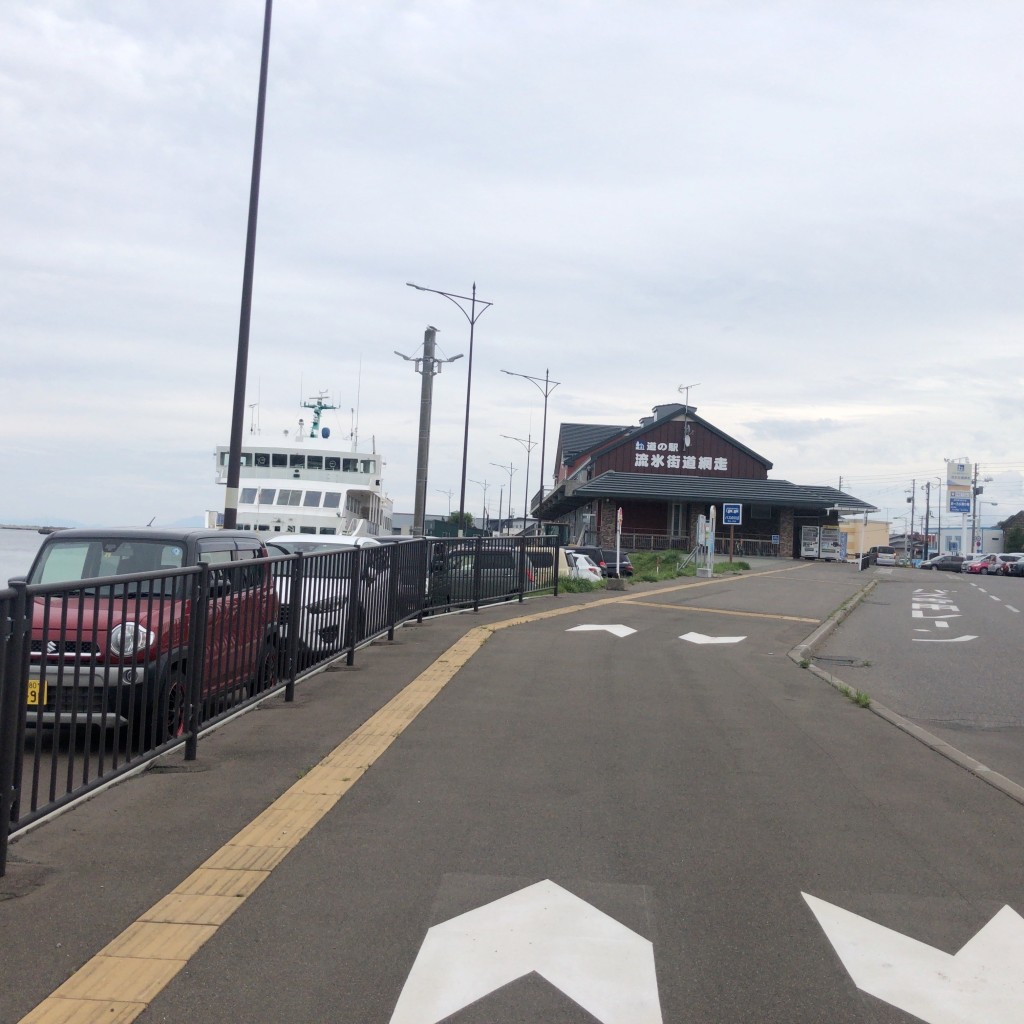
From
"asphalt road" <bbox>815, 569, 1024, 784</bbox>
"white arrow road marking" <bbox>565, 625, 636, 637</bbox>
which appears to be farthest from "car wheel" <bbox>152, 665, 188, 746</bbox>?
"white arrow road marking" <bbox>565, 625, 636, 637</bbox>

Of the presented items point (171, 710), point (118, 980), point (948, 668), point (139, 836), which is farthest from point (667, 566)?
point (118, 980)

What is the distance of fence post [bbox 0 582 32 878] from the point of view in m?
4.43

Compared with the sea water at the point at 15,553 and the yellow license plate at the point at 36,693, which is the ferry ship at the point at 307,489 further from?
the yellow license plate at the point at 36,693

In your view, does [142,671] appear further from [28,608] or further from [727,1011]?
[727,1011]

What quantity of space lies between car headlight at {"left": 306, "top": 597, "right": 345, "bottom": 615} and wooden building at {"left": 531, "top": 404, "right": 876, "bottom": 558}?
Answer: 142ft

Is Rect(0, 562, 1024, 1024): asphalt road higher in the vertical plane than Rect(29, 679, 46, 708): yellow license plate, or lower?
lower

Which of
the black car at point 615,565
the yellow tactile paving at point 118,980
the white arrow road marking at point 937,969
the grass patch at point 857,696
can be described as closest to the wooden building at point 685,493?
the black car at point 615,565

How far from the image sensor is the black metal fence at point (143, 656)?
469cm

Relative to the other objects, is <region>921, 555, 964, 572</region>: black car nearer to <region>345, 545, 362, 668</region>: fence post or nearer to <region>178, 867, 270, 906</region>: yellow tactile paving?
<region>345, 545, 362, 668</region>: fence post

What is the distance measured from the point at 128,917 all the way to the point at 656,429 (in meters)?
→ 62.7

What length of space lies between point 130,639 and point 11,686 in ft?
4.78

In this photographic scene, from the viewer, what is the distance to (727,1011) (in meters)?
3.65

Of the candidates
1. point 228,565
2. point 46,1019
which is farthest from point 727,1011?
point 228,565

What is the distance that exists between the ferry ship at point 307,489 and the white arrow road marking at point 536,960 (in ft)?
91.4
